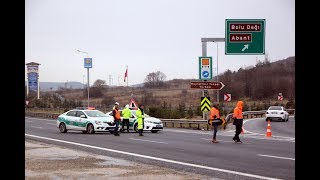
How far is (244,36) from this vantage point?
1017 inches

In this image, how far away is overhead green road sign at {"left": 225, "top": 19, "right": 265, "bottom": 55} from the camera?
25.3 meters

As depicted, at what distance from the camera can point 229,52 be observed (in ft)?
85.1

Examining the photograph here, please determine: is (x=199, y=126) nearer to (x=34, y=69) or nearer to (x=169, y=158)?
(x=169, y=158)

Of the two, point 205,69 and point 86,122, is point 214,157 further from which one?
point 205,69

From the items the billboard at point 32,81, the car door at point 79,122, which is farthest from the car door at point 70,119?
the billboard at point 32,81

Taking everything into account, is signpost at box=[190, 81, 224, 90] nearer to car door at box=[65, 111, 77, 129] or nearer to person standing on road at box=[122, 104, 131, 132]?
person standing on road at box=[122, 104, 131, 132]

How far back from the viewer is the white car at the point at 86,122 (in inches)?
1091

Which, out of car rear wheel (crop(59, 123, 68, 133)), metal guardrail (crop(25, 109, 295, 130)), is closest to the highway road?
car rear wheel (crop(59, 123, 68, 133))

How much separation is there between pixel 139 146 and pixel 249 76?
6054 centimetres

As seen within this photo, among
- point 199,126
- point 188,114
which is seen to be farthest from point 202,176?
point 188,114

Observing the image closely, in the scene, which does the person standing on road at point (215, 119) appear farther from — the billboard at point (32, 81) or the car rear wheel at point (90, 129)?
the billboard at point (32, 81)

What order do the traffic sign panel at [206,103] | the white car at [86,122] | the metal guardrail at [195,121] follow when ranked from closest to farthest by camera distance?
the white car at [86,122] → the traffic sign panel at [206,103] → the metal guardrail at [195,121]

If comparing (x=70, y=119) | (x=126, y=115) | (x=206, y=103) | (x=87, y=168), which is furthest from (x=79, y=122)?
(x=87, y=168)

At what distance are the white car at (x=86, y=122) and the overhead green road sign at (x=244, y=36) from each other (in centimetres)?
730
